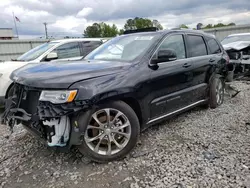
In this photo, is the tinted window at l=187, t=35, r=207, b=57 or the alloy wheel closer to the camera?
the alloy wheel

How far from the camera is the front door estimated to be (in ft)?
10.4

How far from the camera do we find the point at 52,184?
7.82ft

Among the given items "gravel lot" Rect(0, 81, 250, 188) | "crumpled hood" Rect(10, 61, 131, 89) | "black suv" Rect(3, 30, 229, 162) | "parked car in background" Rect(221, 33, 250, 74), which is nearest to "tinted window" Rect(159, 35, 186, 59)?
"black suv" Rect(3, 30, 229, 162)

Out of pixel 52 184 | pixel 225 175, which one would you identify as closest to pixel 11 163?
pixel 52 184

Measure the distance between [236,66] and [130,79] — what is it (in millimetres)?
6085

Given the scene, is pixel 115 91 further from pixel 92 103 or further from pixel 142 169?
pixel 142 169

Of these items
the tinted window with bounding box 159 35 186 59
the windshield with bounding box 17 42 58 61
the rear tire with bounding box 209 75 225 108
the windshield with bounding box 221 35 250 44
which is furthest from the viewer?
the windshield with bounding box 221 35 250 44

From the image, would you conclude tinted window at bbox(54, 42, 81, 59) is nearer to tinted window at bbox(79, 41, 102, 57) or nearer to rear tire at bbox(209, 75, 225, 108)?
tinted window at bbox(79, 41, 102, 57)

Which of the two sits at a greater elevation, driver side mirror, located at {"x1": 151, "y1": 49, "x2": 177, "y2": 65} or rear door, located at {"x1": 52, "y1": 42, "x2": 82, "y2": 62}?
rear door, located at {"x1": 52, "y1": 42, "x2": 82, "y2": 62}

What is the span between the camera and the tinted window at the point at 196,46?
4039 millimetres

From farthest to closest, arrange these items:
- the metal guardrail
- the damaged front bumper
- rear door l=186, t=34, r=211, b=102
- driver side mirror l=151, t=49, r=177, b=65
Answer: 1. the metal guardrail
2. rear door l=186, t=34, r=211, b=102
3. driver side mirror l=151, t=49, r=177, b=65
4. the damaged front bumper

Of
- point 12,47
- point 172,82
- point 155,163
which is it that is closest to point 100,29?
point 12,47

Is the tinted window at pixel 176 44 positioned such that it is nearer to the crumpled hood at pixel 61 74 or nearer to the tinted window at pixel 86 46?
the crumpled hood at pixel 61 74

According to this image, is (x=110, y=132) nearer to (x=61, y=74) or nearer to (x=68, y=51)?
(x=61, y=74)
